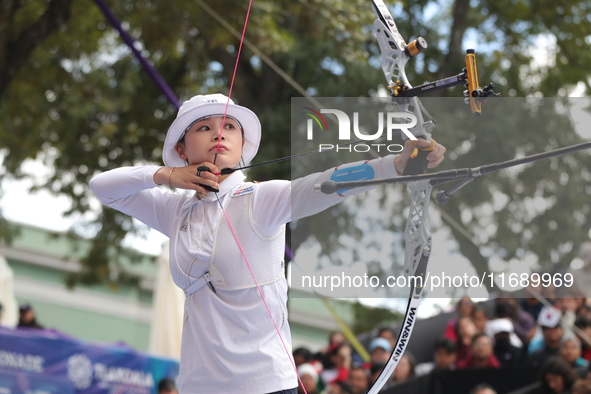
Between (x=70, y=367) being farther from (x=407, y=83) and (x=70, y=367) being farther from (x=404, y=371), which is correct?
(x=407, y=83)

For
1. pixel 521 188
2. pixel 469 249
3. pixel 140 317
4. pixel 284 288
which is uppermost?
pixel 140 317

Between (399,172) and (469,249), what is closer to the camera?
(399,172)

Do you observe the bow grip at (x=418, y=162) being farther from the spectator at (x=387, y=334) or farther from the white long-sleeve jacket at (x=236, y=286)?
the spectator at (x=387, y=334)

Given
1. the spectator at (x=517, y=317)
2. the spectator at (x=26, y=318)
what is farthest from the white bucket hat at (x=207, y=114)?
the spectator at (x=26, y=318)

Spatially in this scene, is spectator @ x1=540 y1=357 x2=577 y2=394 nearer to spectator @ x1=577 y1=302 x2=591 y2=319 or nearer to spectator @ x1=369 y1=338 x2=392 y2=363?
spectator @ x1=577 y1=302 x2=591 y2=319

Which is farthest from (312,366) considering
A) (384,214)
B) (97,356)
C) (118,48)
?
(118,48)

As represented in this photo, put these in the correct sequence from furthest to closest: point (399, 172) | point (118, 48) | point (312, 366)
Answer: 1. point (118, 48)
2. point (312, 366)
3. point (399, 172)

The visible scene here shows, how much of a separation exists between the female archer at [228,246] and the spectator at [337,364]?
14.5ft

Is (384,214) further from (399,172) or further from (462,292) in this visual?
(399,172)

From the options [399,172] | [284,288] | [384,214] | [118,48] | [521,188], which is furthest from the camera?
[118,48]

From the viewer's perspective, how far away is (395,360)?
99.7 inches

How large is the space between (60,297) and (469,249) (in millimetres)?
17256

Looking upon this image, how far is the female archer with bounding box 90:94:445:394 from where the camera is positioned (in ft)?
7.82

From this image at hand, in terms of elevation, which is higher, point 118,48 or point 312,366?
point 118,48
